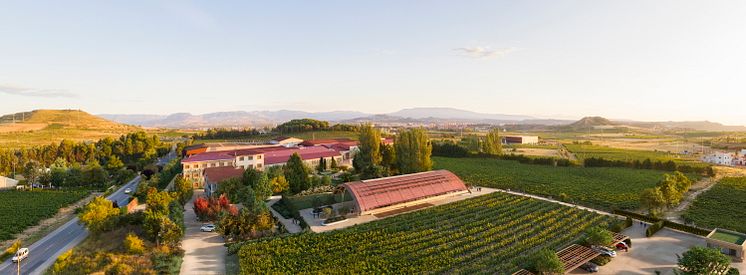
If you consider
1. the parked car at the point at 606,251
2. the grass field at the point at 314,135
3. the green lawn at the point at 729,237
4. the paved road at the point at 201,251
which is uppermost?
the grass field at the point at 314,135

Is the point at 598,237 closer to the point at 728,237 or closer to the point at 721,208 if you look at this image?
the point at 728,237

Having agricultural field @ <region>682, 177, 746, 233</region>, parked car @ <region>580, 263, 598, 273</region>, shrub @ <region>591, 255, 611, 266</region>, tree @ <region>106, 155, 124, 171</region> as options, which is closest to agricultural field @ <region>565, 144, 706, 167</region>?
agricultural field @ <region>682, 177, 746, 233</region>

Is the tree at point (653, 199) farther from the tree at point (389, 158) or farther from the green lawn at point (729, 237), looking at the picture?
the tree at point (389, 158)

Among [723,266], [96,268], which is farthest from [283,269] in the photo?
[723,266]

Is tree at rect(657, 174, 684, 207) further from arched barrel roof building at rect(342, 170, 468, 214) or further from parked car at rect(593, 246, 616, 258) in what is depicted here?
arched barrel roof building at rect(342, 170, 468, 214)

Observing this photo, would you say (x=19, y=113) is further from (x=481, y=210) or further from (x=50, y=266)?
(x=481, y=210)

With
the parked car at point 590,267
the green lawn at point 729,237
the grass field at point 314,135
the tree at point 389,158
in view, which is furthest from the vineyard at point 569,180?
the grass field at point 314,135
